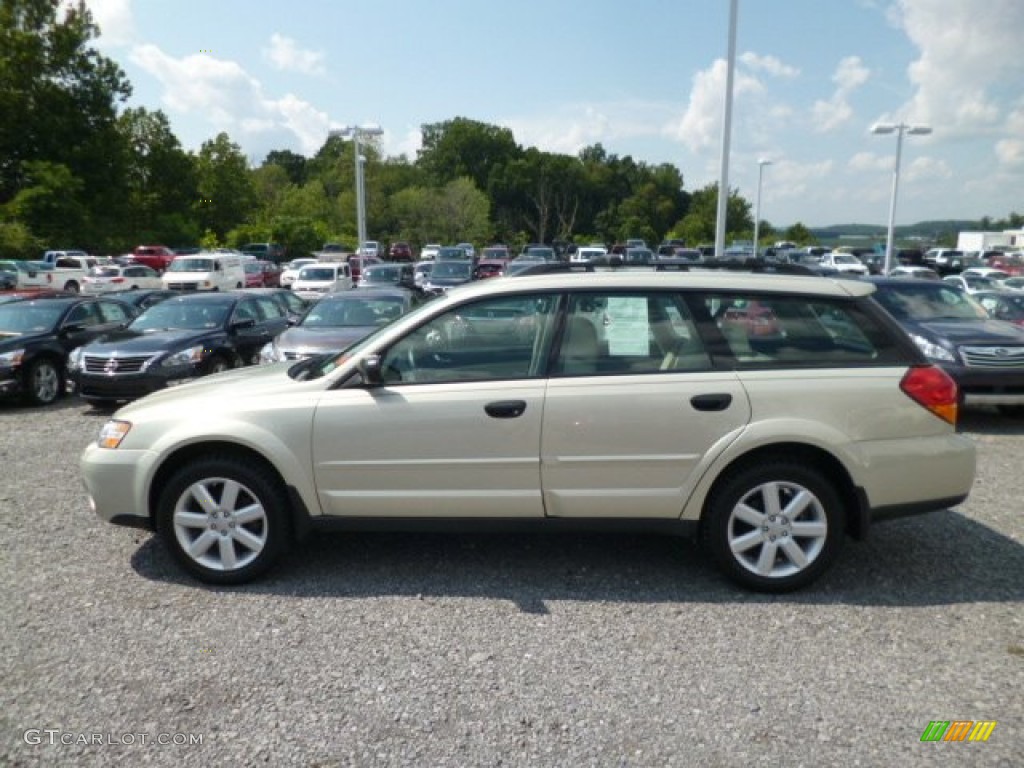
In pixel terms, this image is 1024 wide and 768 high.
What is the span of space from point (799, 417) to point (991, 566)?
173cm

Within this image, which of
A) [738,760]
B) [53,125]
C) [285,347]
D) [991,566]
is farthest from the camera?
[53,125]

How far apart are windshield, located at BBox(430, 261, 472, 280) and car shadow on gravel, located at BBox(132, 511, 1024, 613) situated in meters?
21.2

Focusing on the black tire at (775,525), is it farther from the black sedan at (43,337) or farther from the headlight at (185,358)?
the black sedan at (43,337)

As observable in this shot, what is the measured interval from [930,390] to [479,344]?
246cm

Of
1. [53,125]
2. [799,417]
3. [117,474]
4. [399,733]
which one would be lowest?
[399,733]

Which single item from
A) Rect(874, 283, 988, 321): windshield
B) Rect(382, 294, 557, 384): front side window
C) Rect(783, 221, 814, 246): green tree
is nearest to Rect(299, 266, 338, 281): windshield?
Rect(874, 283, 988, 321): windshield

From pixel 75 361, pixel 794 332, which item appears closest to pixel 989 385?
pixel 794 332

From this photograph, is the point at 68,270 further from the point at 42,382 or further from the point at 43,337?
the point at 42,382

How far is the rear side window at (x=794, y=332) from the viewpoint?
4113 mm

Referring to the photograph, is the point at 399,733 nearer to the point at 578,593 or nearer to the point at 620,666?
the point at 620,666

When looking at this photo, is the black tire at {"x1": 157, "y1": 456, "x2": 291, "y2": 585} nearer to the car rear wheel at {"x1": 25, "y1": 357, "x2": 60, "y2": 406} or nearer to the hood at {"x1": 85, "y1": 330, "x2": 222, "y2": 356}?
the hood at {"x1": 85, "y1": 330, "x2": 222, "y2": 356}

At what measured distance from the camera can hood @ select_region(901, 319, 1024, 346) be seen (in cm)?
846

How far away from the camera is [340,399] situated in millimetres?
4082

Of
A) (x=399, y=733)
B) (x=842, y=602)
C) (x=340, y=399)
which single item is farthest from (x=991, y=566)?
(x=340, y=399)
